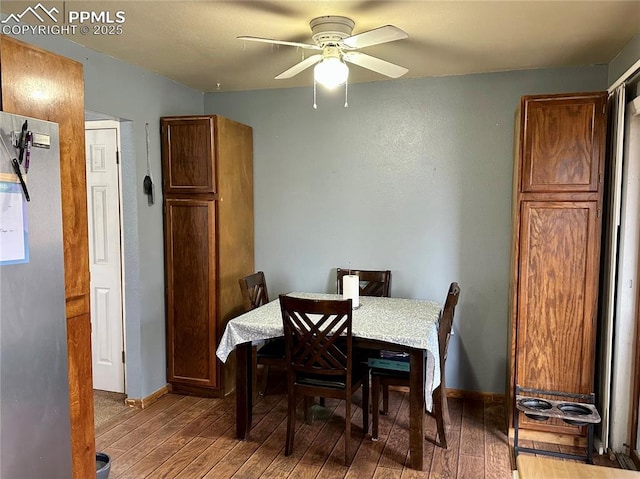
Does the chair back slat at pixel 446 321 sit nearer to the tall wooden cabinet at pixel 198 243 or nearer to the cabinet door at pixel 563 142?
the cabinet door at pixel 563 142

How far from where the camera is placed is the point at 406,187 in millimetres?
3682

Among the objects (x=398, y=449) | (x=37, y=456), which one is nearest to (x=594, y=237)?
(x=398, y=449)

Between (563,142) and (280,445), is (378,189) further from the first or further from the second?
(280,445)

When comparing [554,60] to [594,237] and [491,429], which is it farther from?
[491,429]

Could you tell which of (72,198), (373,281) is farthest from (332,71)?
(373,281)

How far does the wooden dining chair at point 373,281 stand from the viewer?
145 inches

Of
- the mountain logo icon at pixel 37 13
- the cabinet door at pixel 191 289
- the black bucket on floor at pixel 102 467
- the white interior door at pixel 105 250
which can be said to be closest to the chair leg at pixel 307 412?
the cabinet door at pixel 191 289

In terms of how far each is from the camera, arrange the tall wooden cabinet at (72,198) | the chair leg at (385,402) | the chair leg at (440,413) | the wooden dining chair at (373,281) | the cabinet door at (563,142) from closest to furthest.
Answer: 1. the tall wooden cabinet at (72,198)
2. the cabinet door at (563,142)
3. the chair leg at (440,413)
4. the chair leg at (385,402)
5. the wooden dining chair at (373,281)

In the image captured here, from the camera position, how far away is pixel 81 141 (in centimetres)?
207

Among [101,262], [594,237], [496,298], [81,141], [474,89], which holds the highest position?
[474,89]

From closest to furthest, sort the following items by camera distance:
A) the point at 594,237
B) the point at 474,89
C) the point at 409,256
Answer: the point at 594,237, the point at 474,89, the point at 409,256

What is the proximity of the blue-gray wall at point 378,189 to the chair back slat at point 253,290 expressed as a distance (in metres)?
0.32

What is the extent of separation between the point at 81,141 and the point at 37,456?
4.18 ft

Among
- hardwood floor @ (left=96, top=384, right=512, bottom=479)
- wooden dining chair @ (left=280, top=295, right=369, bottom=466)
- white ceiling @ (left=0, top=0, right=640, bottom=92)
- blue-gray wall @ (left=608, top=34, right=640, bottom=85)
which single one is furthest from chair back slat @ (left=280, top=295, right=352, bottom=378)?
blue-gray wall @ (left=608, top=34, right=640, bottom=85)
